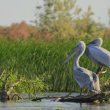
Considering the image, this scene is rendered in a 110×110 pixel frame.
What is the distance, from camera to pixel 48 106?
1611 centimetres

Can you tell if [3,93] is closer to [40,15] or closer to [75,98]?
[75,98]

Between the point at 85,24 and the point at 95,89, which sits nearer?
the point at 95,89


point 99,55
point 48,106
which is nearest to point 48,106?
point 48,106

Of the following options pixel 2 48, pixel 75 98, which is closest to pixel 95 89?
pixel 75 98

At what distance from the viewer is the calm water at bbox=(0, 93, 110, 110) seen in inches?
615

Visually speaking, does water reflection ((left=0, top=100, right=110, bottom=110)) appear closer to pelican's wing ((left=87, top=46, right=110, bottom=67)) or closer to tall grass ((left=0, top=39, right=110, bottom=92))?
pelican's wing ((left=87, top=46, right=110, bottom=67))

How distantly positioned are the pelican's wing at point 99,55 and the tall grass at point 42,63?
45.3 inches

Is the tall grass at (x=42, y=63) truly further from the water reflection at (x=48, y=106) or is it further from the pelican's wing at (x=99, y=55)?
the water reflection at (x=48, y=106)

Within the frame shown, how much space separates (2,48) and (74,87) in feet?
7.75

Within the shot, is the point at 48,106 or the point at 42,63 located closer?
the point at 48,106

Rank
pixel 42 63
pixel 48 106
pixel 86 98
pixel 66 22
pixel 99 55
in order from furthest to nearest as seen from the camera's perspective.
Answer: pixel 66 22
pixel 42 63
pixel 99 55
pixel 86 98
pixel 48 106

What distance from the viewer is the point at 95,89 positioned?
677 inches

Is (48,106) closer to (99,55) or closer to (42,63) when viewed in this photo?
(99,55)

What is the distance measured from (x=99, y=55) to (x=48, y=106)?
3.06m
